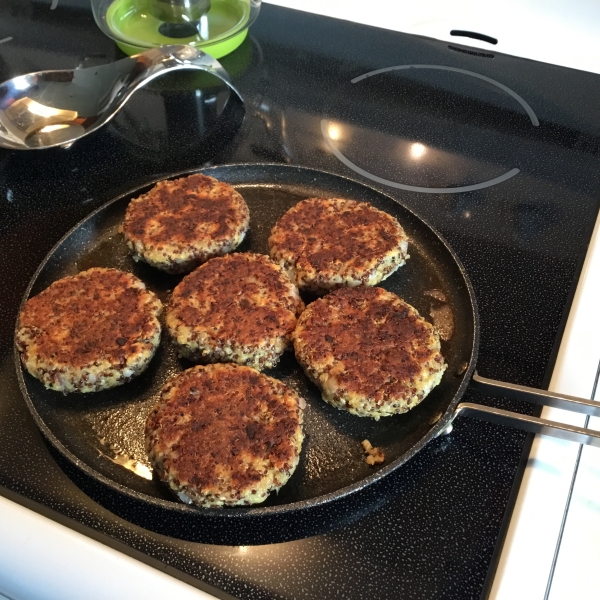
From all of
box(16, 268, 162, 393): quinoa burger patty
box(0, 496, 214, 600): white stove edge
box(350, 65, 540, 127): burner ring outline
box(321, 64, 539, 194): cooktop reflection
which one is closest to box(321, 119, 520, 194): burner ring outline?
box(321, 64, 539, 194): cooktop reflection

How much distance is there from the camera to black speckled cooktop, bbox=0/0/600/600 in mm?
820

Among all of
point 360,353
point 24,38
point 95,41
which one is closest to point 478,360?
point 360,353

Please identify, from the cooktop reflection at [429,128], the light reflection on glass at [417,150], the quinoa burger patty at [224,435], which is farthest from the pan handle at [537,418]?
the light reflection on glass at [417,150]

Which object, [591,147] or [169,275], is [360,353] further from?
[591,147]

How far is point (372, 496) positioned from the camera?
0.88 meters

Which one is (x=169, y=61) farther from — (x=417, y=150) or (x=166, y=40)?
(x=417, y=150)

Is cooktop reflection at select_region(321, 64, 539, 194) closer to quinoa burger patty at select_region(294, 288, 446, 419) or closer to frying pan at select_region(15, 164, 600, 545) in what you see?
frying pan at select_region(15, 164, 600, 545)

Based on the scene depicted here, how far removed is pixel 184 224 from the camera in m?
1.18

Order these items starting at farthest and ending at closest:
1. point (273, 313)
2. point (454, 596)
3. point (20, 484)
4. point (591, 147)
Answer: point (591, 147)
point (273, 313)
point (20, 484)
point (454, 596)

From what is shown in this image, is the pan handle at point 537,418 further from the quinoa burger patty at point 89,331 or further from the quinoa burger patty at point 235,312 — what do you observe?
the quinoa burger patty at point 89,331

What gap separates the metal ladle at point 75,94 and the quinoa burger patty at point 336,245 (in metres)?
0.53

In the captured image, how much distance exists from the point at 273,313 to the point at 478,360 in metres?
0.38

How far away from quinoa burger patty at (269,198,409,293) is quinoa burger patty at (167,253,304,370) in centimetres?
5

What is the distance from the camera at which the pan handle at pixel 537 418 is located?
0.84 meters
